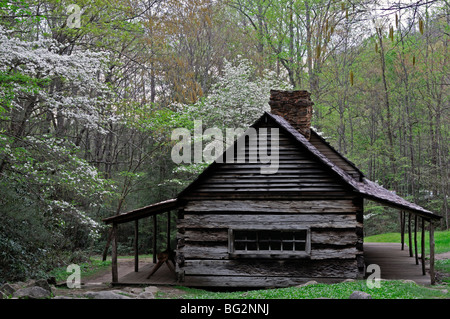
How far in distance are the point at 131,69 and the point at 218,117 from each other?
20.9 feet

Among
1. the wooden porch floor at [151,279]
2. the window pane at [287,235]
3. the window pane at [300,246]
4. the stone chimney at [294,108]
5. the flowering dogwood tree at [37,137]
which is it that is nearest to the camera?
the flowering dogwood tree at [37,137]

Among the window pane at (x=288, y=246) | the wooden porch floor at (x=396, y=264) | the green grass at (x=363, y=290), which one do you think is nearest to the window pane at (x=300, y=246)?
the window pane at (x=288, y=246)

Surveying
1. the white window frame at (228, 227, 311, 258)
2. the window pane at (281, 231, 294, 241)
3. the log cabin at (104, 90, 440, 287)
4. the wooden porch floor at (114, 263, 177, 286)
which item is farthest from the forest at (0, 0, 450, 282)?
the window pane at (281, 231, 294, 241)

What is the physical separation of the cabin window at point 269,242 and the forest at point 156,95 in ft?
14.9

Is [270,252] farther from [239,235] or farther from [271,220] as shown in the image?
[239,235]

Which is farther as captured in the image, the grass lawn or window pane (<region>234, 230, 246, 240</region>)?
the grass lawn

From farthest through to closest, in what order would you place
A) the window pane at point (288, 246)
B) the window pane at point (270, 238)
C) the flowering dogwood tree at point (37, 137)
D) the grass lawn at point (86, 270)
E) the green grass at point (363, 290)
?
the grass lawn at point (86, 270) < the window pane at point (288, 246) < the window pane at point (270, 238) < the flowering dogwood tree at point (37, 137) < the green grass at point (363, 290)

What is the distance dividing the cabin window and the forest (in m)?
4.54

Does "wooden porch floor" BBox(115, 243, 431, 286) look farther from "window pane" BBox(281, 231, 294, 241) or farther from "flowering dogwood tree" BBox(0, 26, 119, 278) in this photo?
"window pane" BBox(281, 231, 294, 241)

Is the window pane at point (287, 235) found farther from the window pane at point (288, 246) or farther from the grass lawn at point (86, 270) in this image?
the grass lawn at point (86, 270)

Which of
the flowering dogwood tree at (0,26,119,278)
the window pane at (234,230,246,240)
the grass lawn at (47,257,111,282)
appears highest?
the flowering dogwood tree at (0,26,119,278)

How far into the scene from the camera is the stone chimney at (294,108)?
14578 mm

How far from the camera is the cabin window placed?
38.3 ft
